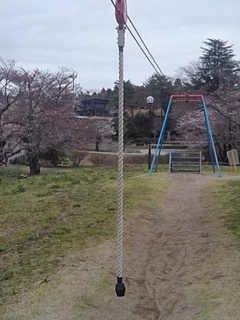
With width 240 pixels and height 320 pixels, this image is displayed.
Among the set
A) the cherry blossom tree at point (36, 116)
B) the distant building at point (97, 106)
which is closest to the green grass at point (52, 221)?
the cherry blossom tree at point (36, 116)

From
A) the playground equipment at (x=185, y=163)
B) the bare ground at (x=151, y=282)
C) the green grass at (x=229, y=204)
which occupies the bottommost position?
the bare ground at (x=151, y=282)

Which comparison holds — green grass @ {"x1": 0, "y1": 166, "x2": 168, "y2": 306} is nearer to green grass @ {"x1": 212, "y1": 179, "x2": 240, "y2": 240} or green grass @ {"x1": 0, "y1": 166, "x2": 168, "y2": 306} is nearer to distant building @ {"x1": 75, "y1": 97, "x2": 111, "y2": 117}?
green grass @ {"x1": 212, "y1": 179, "x2": 240, "y2": 240}

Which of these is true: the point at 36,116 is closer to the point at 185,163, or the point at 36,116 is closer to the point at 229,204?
the point at 185,163

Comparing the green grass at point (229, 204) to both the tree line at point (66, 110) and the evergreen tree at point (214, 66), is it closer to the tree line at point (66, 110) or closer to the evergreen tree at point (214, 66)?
the tree line at point (66, 110)

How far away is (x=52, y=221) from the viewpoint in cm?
649

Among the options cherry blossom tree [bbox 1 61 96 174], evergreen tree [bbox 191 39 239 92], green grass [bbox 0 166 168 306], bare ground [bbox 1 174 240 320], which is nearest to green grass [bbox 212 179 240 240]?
bare ground [bbox 1 174 240 320]

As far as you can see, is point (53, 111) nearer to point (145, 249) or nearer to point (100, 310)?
point (145, 249)

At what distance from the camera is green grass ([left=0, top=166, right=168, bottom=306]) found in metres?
4.39

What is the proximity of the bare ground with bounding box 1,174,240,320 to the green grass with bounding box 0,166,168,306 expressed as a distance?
0.22 metres

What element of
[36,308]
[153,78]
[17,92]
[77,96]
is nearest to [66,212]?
[36,308]

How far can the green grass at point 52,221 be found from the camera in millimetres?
4391

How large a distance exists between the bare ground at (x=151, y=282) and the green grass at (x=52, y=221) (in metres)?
0.22

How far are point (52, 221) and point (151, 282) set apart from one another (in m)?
2.57

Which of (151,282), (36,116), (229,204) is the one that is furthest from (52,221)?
(36,116)
